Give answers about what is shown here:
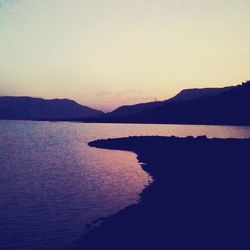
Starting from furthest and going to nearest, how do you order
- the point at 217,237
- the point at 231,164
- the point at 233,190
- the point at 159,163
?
the point at 159,163 < the point at 231,164 < the point at 233,190 < the point at 217,237

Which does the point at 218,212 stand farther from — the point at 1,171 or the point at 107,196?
the point at 1,171

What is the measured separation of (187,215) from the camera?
79.4 ft

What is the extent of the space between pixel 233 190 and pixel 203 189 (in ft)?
9.13

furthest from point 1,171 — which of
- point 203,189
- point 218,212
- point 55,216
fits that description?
point 218,212

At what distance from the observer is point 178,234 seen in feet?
67.9

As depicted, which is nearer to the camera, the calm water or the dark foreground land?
the dark foreground land

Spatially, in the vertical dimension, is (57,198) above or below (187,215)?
below

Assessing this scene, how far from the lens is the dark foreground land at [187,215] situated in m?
Answer: 19.7

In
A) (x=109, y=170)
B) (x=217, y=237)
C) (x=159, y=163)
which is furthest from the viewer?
(x=159, y=163)

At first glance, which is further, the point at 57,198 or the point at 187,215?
the point at 57,198

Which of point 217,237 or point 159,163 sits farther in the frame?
point 159,163

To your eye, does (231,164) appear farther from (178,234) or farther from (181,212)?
(178,234)

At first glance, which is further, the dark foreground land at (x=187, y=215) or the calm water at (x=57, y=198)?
the calm water at (x=57, y=198)

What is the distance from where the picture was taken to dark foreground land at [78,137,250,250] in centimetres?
1966
